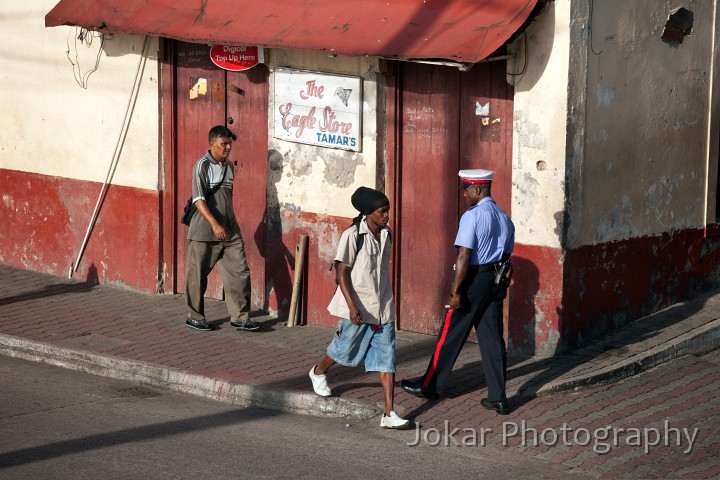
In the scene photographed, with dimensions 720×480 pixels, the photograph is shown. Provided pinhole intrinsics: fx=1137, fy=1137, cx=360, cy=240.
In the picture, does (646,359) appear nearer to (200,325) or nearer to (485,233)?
(485,233)

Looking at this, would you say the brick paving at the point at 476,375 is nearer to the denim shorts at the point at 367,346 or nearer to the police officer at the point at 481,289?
the police officer at the point at 481,289

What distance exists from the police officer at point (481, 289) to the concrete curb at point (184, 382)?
28.5 inches

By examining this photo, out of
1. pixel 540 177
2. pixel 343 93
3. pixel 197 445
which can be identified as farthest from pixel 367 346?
pixel 343 93

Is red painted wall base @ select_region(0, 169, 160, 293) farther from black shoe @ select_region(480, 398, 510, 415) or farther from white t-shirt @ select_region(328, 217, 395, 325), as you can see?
black shoe @ select_region(480, 398, 510, 415)

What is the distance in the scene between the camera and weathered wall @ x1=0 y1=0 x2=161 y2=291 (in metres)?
12.0

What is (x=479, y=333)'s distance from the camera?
27.2ft

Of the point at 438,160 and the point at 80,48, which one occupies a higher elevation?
the point at 80,48

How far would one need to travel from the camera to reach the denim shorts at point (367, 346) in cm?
790

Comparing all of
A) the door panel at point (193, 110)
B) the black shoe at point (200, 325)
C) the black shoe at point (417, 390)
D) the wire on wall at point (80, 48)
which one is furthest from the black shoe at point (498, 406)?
the wire on wall at point (80, 48)

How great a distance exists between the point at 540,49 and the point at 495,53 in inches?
14.8

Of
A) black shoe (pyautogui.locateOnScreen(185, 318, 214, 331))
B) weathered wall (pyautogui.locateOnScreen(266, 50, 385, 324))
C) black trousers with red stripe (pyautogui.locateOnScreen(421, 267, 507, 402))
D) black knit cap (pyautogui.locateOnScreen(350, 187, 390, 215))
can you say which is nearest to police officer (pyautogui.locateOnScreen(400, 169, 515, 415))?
black trousers with red stripe (pyautogui.locateOnScreen(421, 267, 507, 402))

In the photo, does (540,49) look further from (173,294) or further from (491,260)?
(173,294)

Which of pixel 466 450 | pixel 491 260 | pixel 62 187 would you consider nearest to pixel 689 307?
pixel 491 260

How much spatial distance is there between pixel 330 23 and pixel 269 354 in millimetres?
2944
